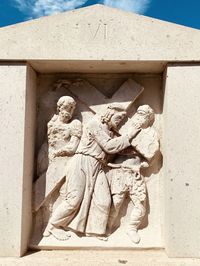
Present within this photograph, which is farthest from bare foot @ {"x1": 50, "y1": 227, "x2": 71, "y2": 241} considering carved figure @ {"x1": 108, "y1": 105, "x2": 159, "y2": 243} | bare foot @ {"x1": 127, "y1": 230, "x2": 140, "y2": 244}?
A: bare foot @ {"x1": 127, "y1": 230, "x2": 140, "y2": 244}

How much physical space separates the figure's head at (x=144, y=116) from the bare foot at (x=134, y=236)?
1.22 metres

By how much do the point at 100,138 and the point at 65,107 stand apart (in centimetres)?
55

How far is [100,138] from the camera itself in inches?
164

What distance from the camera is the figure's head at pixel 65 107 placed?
4.25 m

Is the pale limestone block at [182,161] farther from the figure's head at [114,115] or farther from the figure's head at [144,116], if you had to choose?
the figure's head at [114,115]

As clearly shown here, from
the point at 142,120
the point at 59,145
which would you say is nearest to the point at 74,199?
the point at 59,145

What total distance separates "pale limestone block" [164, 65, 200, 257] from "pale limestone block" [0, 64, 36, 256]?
157cm

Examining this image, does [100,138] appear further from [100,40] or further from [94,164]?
[100,40]

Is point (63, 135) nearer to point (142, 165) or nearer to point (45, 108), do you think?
point (45, 108)

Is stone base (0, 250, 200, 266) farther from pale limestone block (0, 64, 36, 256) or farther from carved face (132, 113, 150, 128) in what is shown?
carved face (132, 113, 150, 128)

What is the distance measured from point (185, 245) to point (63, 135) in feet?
6.01

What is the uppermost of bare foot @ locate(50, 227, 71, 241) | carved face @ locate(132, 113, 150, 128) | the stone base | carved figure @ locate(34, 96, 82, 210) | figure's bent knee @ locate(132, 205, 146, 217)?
carved face @ locate(132, 113, 150, 128)

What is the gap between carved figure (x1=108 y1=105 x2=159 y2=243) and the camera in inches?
164

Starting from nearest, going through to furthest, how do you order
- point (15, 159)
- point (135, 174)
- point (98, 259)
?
point (98, 259)
point (15, 159)
point (135, 174)
